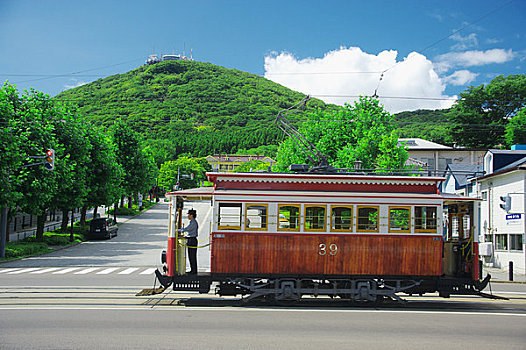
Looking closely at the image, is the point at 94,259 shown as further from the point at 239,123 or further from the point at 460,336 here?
the point at 239,123

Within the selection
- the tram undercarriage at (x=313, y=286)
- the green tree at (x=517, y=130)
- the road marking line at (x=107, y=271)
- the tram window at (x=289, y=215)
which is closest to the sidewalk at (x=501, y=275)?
the tram undercarriage at (x=313, y=286)

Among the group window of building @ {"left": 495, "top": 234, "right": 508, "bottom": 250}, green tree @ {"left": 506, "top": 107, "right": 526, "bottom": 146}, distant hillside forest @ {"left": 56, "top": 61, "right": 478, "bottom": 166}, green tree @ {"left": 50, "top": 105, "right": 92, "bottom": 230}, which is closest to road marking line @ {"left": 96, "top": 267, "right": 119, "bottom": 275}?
green tree @ {"left": 50, "top": 105, "right": 92, "bottom": 230}

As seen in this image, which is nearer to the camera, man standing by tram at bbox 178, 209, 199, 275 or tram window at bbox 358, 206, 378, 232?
tram window at bbox 358, 206, 378, 232

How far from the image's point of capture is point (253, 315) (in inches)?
468

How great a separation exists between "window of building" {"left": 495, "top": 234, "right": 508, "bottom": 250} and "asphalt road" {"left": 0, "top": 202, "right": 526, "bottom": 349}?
14.8m

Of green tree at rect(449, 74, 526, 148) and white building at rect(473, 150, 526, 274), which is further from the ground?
green tree at rect(449, 74, 526, 148)

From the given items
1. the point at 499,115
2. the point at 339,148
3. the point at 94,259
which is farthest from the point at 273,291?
the point at 499,115

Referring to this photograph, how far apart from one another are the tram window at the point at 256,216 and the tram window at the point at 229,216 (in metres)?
0.26

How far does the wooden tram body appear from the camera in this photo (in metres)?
13.4

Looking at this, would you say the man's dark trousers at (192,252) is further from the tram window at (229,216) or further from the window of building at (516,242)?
the window of building at (516,242)

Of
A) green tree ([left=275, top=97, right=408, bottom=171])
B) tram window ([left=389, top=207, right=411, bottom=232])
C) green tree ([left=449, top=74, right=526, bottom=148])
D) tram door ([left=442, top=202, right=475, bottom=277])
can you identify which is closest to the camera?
tram window ([left=389, top=207, right=411, bottom=232])

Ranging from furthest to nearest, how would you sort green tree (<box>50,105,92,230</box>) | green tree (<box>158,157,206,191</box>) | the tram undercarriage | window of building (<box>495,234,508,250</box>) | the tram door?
1. green tree (<box>158,157,206,191</box>)
2. green tree (<box>50,105,92,230</box>)
3. window of building (<box>495,234,508,250</box>)
4. the tram door
5. the tram undercarriage

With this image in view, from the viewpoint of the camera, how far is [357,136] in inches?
1485

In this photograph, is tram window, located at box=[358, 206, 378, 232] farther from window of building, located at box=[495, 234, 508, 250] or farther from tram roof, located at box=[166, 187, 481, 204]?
window of building, located at box=[495, 234, 508, 250]
